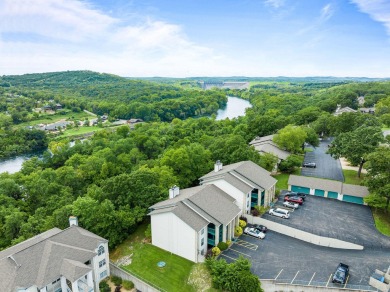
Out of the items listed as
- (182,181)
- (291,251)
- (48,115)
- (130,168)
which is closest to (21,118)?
(48,115)

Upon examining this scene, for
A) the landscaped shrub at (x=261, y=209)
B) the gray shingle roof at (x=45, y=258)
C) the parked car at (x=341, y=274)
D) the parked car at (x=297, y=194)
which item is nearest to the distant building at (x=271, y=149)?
the parked car at (x=297, y=194)

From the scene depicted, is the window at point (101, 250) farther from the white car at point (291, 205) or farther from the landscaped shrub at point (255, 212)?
the white car at point (291, 205)

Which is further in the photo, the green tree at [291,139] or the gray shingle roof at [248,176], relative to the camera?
the green tree at [291,139]

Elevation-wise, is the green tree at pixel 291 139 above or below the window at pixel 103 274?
above

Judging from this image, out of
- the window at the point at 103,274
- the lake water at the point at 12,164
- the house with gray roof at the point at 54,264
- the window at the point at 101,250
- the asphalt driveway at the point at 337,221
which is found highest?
the house with gray roof at the point at 54,264

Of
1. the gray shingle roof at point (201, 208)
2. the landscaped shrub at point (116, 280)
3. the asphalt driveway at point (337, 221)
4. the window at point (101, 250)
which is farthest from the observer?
the asphalt driveway at point (337, 221)

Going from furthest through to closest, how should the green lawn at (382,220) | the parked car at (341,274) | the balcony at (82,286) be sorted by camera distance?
the green lawn at (382,220)
the parked car at (341,274)
the balcony at (82,286)

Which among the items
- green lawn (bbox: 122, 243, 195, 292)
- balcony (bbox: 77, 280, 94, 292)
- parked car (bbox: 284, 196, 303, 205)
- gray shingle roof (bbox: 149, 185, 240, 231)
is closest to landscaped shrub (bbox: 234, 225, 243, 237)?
gray shingle roof (bbox: 149, 185, 240, 231)
